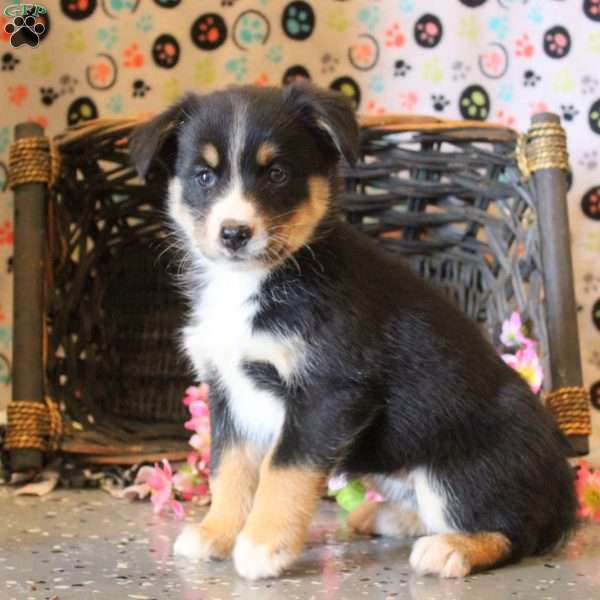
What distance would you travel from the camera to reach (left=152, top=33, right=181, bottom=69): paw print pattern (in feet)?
10.5

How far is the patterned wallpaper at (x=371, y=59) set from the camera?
3.15m

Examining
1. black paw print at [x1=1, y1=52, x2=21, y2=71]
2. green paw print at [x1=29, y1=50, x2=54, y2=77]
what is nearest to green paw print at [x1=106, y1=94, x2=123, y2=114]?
green paw print at [x1=29, y1=50, x2=54, y2=77]

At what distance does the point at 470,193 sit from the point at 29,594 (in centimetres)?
163

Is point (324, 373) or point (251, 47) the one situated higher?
point (251, 47)

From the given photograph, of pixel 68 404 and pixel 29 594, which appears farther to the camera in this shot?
pixel 68 404

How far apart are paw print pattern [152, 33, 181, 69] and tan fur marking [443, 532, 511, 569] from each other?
2.06 meters

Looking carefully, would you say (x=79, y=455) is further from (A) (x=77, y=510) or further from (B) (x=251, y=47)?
(B) (x=251, y=47)

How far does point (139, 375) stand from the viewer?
2920 millimetres

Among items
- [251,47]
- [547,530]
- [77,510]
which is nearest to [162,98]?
[251,47]

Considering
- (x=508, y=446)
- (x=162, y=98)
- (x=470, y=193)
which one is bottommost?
(x=508, y=446)

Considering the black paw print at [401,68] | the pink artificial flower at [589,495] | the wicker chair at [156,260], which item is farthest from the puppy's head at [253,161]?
the black paw print at [401,68]

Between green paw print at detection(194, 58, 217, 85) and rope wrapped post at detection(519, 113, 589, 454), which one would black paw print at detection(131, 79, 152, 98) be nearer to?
green paw print at detection(194, 58, 217, 85)

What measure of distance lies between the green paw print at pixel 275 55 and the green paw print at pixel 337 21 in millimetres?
193

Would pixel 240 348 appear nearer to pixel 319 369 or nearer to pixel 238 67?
pixel 319 369
